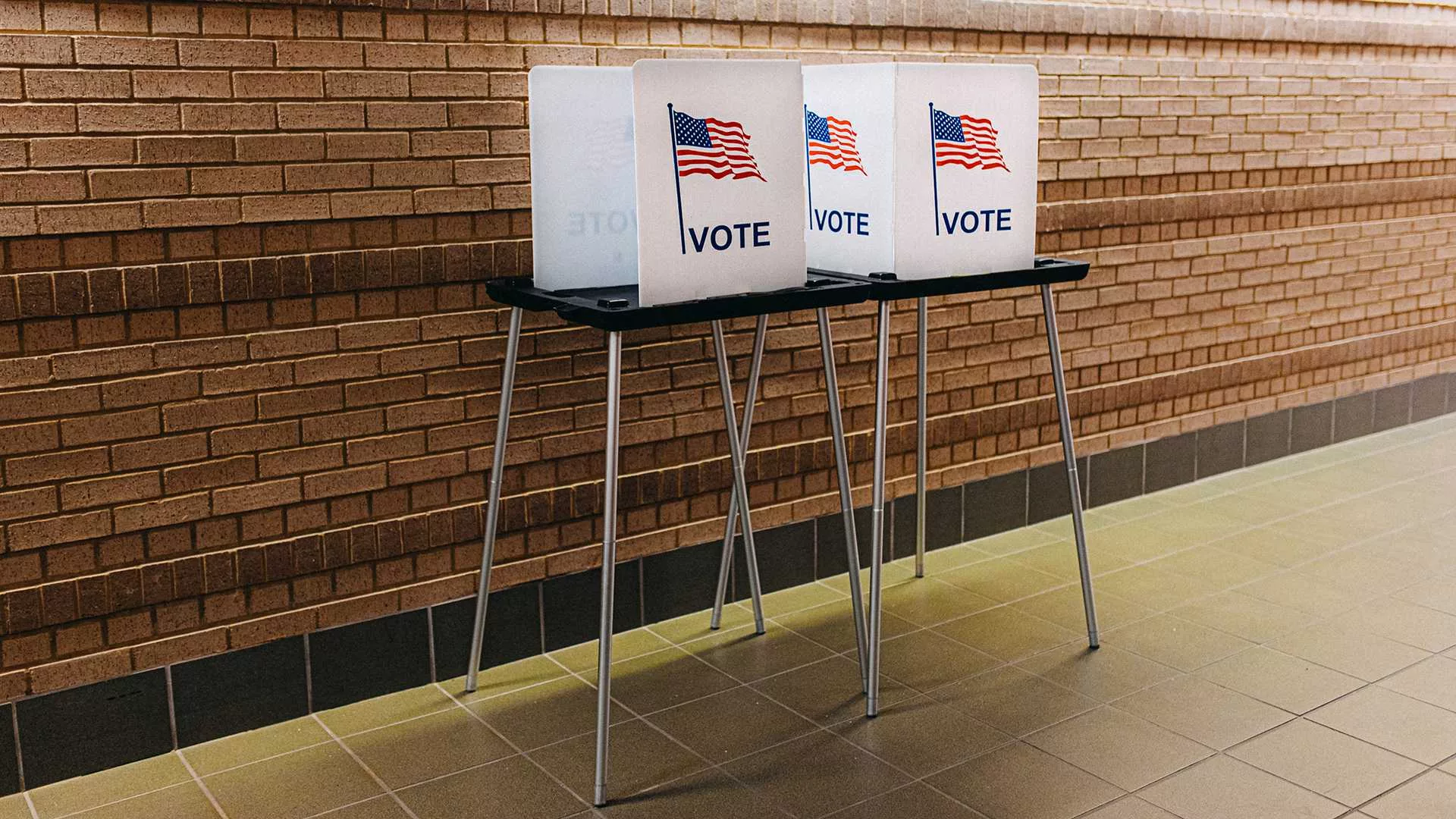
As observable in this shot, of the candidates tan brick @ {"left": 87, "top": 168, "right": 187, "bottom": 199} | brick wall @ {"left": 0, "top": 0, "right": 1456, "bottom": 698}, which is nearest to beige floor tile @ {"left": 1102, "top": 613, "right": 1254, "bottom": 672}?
brick wall @ {"left": 0, "top": 0, "right": 1456, "bottom": 698}

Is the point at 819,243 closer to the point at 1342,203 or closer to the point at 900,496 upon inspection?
the point at 900,496

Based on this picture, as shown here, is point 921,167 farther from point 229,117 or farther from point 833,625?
point 229,117

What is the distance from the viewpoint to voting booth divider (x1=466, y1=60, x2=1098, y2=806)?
9.80 feet

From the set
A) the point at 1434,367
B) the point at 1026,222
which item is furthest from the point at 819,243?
the point at 1434,367

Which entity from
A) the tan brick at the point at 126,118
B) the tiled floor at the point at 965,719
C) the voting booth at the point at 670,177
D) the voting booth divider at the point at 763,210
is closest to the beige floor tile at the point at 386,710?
the tiled floor at the point at 965,719

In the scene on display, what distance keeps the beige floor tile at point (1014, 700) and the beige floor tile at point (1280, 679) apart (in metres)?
0.42

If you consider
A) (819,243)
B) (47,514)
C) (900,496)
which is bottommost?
(900,496)

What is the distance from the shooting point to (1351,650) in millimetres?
3781

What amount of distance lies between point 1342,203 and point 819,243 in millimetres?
3307

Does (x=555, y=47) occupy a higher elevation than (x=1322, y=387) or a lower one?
higher

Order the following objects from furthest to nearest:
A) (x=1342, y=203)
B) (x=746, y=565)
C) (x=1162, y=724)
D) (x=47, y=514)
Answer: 1. (x=1342, y=203)
2. (x=746, y=565)
3. (x=1162, y=724)
4. (x=47, y=514)

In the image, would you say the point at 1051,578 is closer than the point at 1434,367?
Yes

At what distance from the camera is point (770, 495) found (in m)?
4.27

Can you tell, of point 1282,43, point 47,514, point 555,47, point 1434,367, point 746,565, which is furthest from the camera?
point 1434,367
